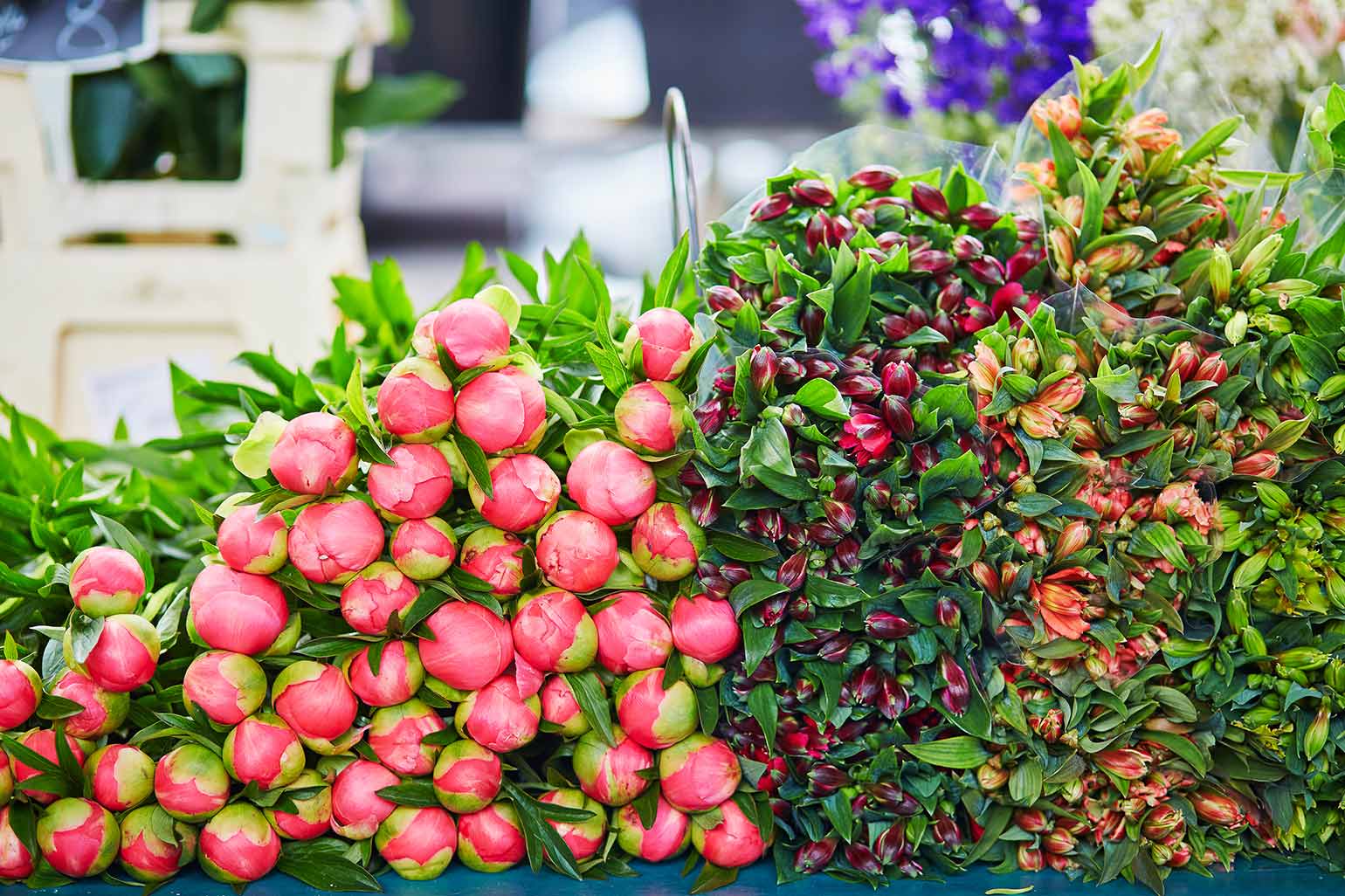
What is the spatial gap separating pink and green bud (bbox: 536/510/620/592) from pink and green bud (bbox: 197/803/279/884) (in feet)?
0.81

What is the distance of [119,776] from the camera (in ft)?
2.20

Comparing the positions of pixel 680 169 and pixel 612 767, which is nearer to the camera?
pixel 612 767

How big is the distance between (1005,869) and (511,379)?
0.46m

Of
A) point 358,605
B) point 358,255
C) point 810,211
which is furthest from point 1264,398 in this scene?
point 358,255

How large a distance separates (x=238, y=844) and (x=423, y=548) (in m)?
0.23

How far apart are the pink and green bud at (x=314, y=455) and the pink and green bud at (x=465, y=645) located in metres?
0.11

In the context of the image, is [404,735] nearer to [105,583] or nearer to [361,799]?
[361,799]

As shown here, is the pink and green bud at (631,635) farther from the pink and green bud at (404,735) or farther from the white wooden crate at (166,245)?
the white wooden crate at (166,245)

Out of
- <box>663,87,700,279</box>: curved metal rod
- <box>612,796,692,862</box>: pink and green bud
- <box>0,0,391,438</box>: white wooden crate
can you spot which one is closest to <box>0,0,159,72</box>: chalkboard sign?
<box>0,0,391,438</box>: white wooden crate

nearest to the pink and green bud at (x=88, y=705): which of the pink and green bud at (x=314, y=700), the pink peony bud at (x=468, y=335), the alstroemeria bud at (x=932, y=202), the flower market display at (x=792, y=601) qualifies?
the flower market display at (x=792, y=601)

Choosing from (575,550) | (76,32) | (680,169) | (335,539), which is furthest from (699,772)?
(76,32)

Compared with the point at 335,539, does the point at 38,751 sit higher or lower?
lower

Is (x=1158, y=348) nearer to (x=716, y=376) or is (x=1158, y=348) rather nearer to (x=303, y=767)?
(x=716, y=376)

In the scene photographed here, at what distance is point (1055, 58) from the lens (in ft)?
4.26
